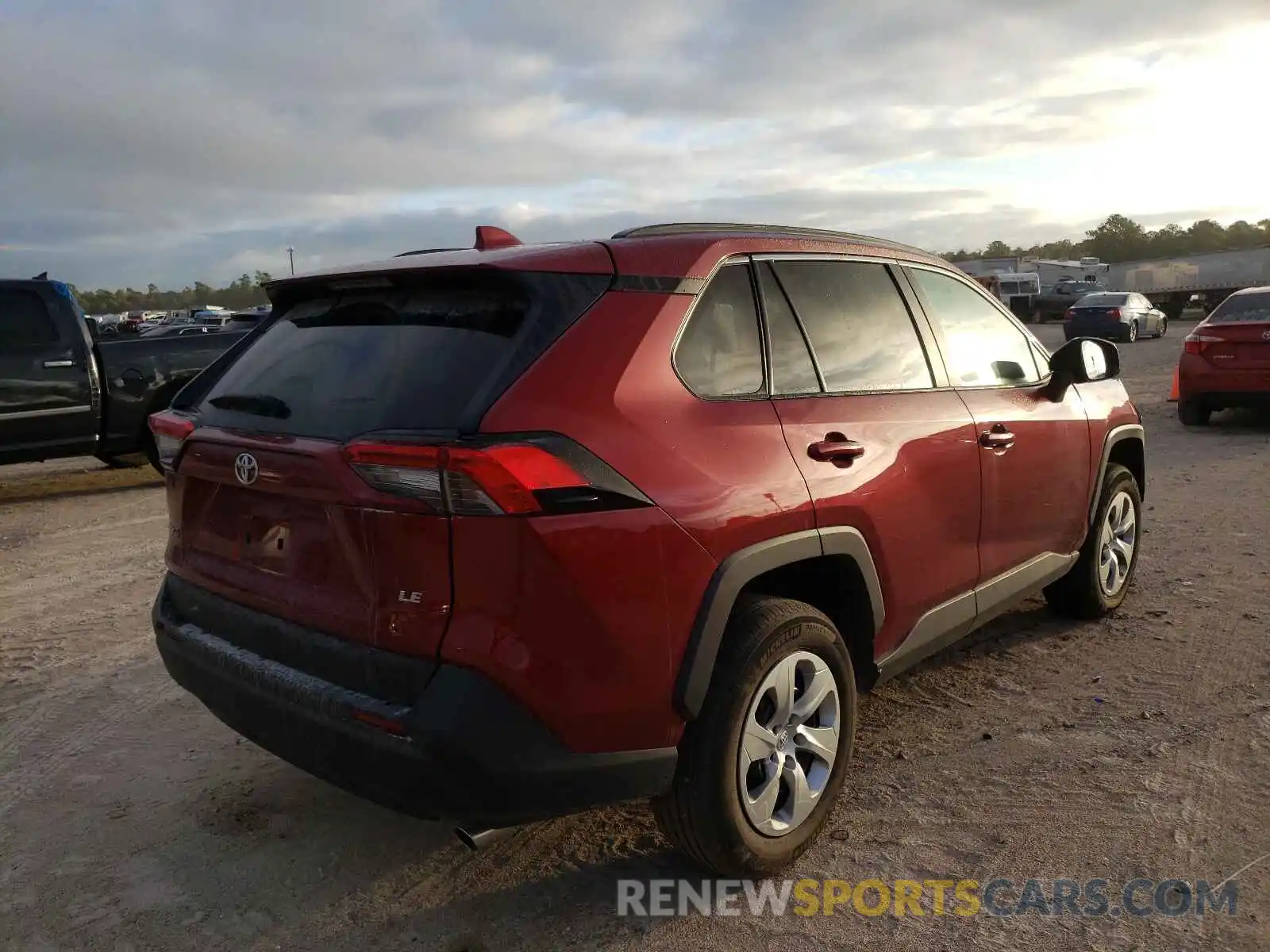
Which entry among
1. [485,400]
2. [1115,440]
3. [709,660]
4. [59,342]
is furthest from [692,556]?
[59,342]

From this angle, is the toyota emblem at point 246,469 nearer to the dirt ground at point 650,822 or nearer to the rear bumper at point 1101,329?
the dirt ground at point 650,822

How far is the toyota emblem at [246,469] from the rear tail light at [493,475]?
0.41 metres

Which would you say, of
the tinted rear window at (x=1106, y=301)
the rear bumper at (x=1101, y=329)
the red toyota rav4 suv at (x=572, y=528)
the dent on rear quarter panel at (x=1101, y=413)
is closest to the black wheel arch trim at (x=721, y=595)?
the red toyota rav4 suv at (x=572, y=528)

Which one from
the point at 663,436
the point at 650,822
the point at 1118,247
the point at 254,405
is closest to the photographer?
the point at 663,436

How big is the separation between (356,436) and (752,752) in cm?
135

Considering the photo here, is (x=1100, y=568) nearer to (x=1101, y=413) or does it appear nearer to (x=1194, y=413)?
(x=1101, y=413)

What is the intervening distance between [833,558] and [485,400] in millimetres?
1276

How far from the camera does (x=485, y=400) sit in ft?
7.56

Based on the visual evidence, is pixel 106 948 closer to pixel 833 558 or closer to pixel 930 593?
pixel 833 558

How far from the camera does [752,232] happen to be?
126 inches

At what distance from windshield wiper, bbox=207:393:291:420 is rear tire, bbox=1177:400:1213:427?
1140 centimetres

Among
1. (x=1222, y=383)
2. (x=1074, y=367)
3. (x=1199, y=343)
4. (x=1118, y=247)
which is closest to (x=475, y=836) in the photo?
(x=1074, y=367)

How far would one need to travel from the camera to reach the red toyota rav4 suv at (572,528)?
89.3 inches

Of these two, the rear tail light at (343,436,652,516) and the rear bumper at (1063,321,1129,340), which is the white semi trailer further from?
the rear tail light at (343,436,652,516)
